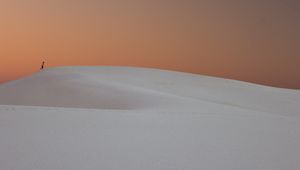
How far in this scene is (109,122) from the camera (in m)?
4.15

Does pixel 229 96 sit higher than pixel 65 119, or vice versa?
pixel 229 96

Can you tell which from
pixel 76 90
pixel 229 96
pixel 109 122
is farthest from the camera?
pixel 229 96

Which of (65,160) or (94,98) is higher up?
(94,98)

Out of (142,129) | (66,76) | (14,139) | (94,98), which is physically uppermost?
(66,76)

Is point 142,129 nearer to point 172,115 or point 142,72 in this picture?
point 172,115

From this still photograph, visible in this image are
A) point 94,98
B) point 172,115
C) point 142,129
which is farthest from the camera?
point 94,98

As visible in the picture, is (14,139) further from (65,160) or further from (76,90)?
(76,90)

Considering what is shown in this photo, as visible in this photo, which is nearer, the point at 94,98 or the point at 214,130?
the point at 214,130

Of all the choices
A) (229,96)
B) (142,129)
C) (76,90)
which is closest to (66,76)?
(76,90)

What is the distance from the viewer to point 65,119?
4215mm

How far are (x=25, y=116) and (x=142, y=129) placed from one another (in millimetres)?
1503

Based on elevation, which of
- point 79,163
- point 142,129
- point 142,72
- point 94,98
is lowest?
point 79,163

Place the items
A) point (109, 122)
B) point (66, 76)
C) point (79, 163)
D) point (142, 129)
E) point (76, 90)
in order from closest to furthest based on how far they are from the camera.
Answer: point (79, 163), point (142, 129), point (109, 122), point (76, 90), point (66, 76)

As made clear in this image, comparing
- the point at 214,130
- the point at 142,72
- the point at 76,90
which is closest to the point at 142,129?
the point at 214,130
